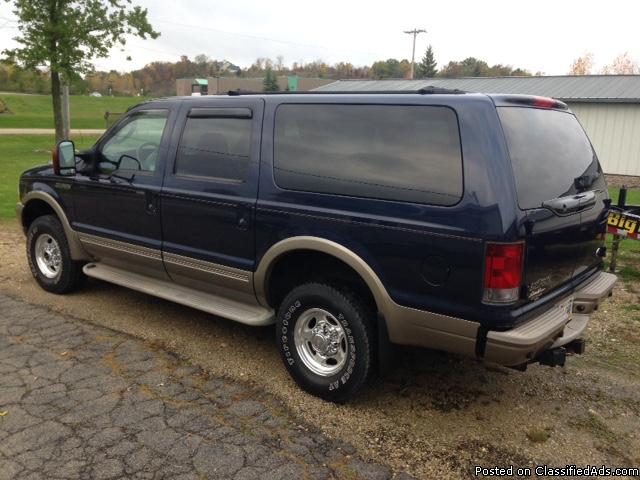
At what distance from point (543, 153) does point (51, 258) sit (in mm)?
4759

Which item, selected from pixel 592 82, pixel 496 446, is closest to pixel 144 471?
pixel 496 446

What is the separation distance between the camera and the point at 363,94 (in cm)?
363

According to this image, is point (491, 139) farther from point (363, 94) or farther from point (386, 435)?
point (386, 435)

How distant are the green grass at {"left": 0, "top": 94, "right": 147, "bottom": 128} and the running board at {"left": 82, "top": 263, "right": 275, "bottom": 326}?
33329 millimetres

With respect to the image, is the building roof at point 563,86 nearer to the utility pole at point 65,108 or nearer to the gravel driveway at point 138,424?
the utility pole at point 65,108

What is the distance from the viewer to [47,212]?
5816 millimetres

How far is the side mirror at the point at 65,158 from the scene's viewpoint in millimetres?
5105

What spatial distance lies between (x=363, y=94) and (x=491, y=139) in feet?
3.17

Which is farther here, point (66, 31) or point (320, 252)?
point (66, 31)

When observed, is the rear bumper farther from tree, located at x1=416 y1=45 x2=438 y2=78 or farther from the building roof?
tree, located at x1=416 y1=45 x2=438 y2=78

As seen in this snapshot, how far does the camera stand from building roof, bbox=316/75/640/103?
65.0ft

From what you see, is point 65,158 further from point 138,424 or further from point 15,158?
A: point 15,158

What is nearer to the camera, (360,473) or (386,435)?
(360,473)

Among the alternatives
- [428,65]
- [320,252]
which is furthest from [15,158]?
[428,65]
